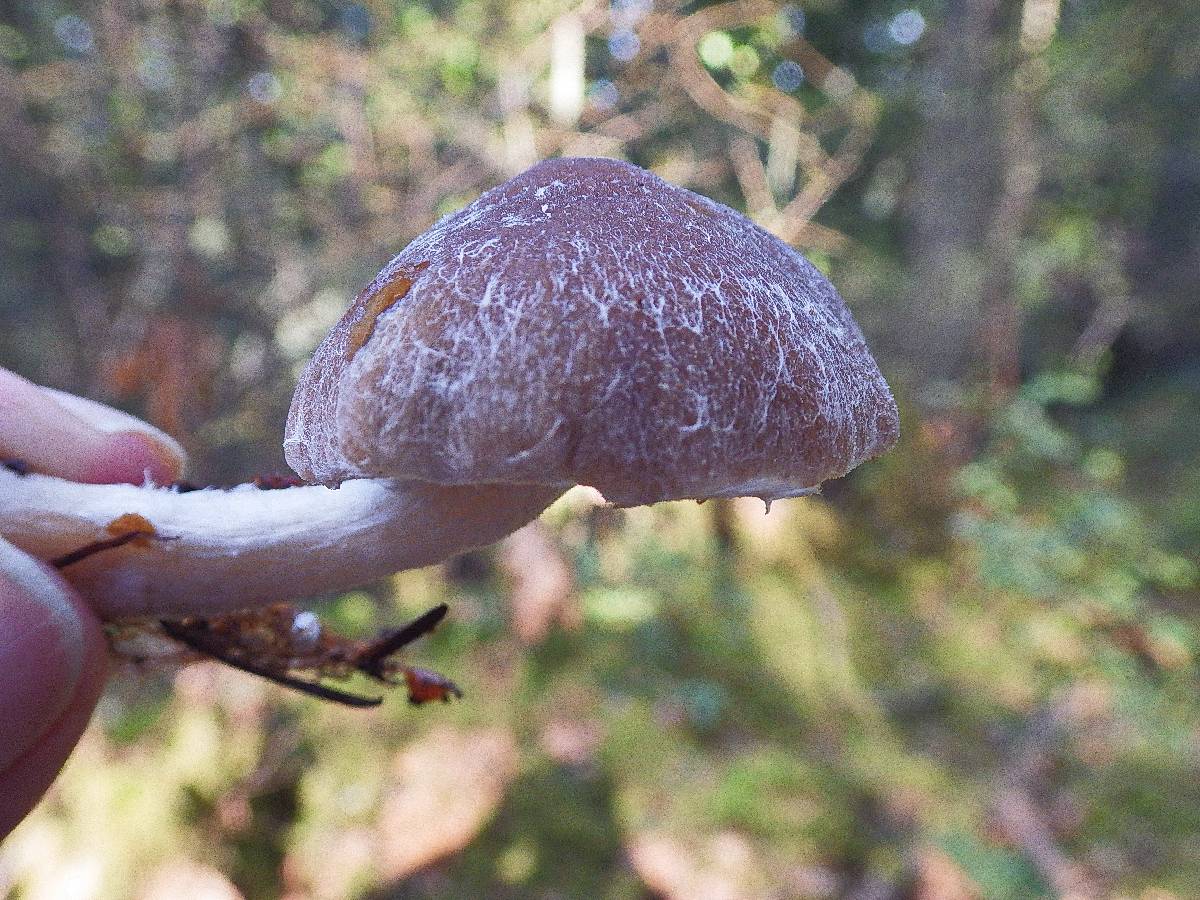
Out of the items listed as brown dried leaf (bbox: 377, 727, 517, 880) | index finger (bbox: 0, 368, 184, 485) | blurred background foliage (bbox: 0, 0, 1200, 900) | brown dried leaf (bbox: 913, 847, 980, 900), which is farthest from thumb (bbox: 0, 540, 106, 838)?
brown dried leaf (bbox: 913, 847, 980, 900)

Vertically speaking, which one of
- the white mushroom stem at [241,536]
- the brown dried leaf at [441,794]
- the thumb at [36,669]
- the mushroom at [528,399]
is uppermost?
the mushroom at [528,399]

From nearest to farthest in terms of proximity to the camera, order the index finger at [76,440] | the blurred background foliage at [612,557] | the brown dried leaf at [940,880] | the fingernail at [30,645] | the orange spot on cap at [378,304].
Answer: the orange spot on cap at [378,304], the fingernail at [30,645], the index finger at [76,440], the brown dried leaf at [940,880], the blurred background foliage at [612,557]

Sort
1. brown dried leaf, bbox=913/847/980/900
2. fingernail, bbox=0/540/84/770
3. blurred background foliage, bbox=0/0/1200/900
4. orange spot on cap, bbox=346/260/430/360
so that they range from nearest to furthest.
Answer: orange spot on cap, bbox=346/260/430/360, fingernail, bbox=0/540/84/770, brown dried leaf, bbox=913/847/980/900, blurred background foliage, bbox=0/0/1200/900

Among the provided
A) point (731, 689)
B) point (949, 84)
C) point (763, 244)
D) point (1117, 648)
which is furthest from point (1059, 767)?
point (949, 84)

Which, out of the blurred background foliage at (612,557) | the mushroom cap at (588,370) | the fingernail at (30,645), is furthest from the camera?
the blurred background foliage at (612,557)

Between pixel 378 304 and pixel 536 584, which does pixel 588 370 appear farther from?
pixel 536 584

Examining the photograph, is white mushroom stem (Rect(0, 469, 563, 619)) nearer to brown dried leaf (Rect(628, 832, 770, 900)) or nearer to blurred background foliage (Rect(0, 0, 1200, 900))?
blurred background foliage (Rect(0, 0, 1200, 900))

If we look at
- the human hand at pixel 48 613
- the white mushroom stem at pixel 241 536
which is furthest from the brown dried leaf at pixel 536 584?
the white mushroom stem at pixel 241 536

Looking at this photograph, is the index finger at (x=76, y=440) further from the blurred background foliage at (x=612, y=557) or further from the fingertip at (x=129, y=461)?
the blurred background foliage at (x=612, y=557)
